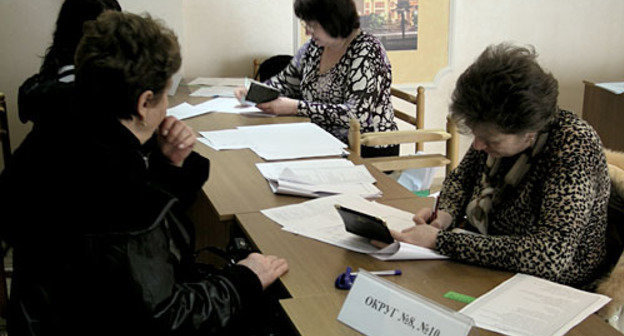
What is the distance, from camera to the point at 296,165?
2391mm

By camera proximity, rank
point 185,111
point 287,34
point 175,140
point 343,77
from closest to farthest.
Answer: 1. point 175,140
2. point 343,77
3. point 185,111
4. point 287,34

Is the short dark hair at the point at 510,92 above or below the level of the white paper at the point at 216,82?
above

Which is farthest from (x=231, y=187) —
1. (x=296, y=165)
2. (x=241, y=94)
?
(x=241, y=94)

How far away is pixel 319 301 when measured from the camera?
1.42 meters

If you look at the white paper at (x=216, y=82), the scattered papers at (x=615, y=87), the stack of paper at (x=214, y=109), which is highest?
the white paper at (x=216, y=82)

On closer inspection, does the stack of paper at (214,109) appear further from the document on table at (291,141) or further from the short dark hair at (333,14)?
the short dark hair at (333,14)

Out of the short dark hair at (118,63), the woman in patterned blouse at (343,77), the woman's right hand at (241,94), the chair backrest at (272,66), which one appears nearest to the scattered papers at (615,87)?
the woman in patterned blouse at (343,77)

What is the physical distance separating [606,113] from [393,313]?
393cm

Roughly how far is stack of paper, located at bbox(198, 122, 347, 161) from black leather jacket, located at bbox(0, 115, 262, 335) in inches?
47.9

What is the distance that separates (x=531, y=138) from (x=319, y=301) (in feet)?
2.27

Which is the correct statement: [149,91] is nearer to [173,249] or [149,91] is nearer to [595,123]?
[173,249]

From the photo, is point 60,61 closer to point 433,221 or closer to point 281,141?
point 281,141

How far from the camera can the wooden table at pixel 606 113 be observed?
4559 mm

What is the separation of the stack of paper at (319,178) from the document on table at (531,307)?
28.7 inches
